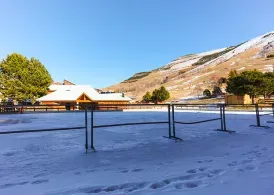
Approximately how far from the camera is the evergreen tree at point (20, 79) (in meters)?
37.5

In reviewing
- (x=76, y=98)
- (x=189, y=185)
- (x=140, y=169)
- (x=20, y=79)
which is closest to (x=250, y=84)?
(x=76, y=98)

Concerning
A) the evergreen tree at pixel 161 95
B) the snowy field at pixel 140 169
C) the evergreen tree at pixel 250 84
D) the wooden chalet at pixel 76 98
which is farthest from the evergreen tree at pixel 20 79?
the evergreen tree at pixel 250 84

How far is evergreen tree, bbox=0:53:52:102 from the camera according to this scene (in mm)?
37500

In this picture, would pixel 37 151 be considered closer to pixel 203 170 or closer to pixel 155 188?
pixel 155 188

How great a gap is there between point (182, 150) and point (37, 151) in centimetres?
388

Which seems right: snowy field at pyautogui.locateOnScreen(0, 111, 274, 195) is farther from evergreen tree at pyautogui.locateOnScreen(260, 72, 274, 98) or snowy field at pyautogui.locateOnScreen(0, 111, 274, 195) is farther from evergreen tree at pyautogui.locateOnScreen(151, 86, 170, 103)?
evergreen tree at pyautogui.locateOnScreen(151, 86, 170, 103)

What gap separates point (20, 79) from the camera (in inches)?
1527

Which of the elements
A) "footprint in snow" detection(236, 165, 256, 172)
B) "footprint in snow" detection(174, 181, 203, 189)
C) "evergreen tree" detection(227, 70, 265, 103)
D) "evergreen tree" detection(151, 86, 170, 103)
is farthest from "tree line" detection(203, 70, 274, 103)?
"footprint in snow" detection(174, 181, 203, 189)

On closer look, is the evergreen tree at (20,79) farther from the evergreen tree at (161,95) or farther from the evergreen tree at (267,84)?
the evergreen tree at (267,84)

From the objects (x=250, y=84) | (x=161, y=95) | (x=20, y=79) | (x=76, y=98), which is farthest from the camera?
(x=161, y=95)

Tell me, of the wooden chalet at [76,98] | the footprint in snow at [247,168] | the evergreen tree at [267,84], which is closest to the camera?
the footprint in snow at [247,168]

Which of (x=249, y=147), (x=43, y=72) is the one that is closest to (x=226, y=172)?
(x=249, y=147)

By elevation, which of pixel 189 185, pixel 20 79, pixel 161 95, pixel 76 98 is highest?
pixel 20 79

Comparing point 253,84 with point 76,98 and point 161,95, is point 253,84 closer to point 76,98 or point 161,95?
point 161,95
